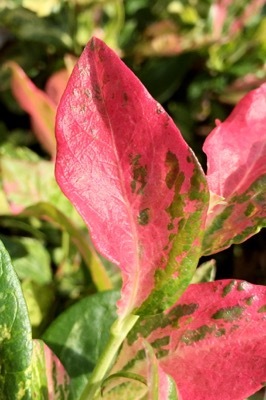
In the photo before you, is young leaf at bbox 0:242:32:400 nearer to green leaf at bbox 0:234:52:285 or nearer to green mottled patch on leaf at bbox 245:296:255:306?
green mottled patch on leaf at bbox 245:296:255:306

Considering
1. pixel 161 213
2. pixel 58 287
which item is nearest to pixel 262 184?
pixel 161 213

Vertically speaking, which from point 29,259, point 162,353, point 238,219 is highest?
point 238,219

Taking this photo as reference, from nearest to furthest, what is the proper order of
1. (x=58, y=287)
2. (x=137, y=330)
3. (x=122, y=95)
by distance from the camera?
1. (x=122, y=95)
2. (x=137, y=330)
3. (x=58, y=287)

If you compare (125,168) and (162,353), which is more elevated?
(125,168)

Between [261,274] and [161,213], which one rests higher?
[161,213]

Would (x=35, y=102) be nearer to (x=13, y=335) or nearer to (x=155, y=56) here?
(x=155, y=56)

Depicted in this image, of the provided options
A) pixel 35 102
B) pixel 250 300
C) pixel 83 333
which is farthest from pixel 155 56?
pixel 250 300

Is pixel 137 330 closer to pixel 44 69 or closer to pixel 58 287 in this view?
pixel 58 287
